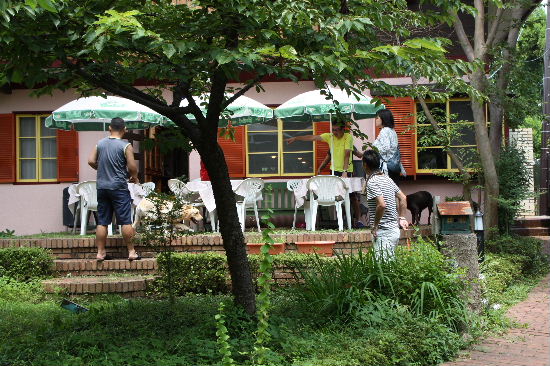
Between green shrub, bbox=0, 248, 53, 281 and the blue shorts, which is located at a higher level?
the blue shorts

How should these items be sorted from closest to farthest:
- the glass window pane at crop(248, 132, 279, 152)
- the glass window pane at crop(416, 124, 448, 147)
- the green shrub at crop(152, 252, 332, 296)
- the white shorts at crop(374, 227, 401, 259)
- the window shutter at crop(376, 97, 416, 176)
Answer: the white shorts at crop(374, 227, 401, 259), the green shrub at crop(152, 252, 332, 296), the glass window pane at crop(416, 124, 448, 147), the window shutter at crop(376, 97, 416, 176), the glass window pane at crop(248, 132, 279, 152)

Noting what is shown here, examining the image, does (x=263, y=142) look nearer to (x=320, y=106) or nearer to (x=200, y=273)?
(x=320, y=106)

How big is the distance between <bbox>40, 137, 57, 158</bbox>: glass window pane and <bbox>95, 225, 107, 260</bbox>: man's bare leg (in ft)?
19.1

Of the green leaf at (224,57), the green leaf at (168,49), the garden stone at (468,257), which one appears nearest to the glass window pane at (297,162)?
the garden stone at (468,257)

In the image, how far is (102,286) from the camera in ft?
27.0

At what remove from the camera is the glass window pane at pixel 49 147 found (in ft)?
47.3

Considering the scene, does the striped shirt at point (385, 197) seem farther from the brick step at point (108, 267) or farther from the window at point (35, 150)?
the window at point (35, 150)

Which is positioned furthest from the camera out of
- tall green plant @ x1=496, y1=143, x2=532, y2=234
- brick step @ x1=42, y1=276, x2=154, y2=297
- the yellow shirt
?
tall green plant @ x1=496, y1=143, x2=532, y2=234

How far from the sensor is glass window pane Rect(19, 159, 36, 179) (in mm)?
14367

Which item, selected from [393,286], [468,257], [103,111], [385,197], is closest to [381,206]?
[385,197]

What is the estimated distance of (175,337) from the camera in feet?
17.9

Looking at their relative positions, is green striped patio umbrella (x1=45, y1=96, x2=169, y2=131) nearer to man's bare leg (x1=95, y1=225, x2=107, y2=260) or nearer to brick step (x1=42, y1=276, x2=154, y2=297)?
man's bare leg (x1=95, y1=225, x2=107, y2=260)

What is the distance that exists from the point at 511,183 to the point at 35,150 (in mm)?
9067

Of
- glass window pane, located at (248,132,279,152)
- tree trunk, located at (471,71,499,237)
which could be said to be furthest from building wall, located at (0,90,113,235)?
tree trunk, located at (471,71,499,237)
